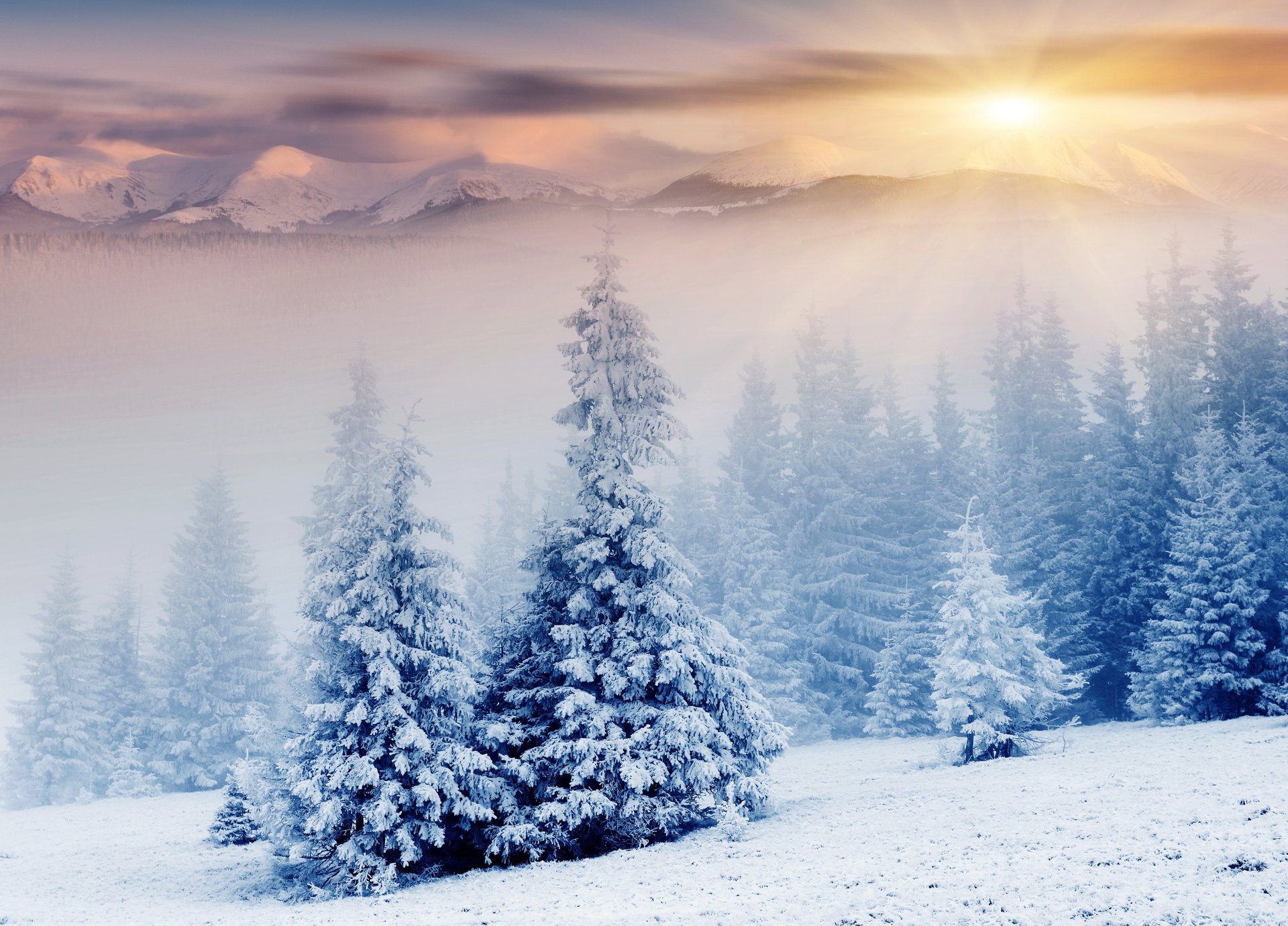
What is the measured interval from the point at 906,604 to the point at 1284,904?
110ft

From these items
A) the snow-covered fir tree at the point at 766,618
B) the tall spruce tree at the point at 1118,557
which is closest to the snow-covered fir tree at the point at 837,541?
the snow-covered fir tree at the point at 766,618

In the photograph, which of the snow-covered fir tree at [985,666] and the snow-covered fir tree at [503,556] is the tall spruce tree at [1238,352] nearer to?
the snow-covered fir tree at [985,666]

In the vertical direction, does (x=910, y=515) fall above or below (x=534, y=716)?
above

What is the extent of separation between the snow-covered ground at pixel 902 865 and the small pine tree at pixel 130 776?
1469 centimetres

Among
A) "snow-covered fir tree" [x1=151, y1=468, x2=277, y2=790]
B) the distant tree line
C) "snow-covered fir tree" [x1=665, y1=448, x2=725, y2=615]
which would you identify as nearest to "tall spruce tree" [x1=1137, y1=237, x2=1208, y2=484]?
the distant tree line

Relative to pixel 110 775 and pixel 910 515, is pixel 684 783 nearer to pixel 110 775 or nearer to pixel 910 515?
pixel 910 515

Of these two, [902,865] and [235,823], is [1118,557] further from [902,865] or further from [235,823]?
[235,823]

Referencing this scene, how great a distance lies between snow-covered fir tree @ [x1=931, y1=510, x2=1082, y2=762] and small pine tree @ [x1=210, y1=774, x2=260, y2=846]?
21.1 metres

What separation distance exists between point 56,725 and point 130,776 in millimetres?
5925

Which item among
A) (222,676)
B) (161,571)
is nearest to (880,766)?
(222,676)

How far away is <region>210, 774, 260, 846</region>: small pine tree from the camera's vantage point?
31078 mm

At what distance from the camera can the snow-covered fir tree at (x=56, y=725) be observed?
51.3 m

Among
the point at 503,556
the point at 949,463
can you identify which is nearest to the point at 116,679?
the point at 503,556

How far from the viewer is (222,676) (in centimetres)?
5084
